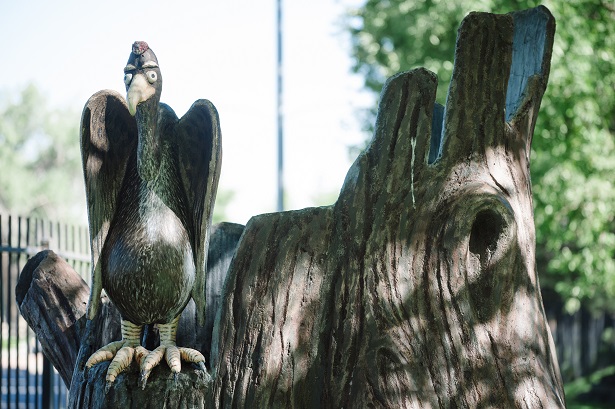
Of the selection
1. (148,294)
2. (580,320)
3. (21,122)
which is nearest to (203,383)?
(148,294)

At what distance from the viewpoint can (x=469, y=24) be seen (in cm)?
332

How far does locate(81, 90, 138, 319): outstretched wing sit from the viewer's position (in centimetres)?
311

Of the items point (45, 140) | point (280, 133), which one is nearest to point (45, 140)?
point (45, 140)

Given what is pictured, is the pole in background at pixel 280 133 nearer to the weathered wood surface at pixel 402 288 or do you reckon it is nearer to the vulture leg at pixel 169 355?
the weathered wood surface at pixel 402 288

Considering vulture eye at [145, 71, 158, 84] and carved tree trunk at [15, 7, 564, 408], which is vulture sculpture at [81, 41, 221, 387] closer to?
vulture eye at [145, 71, 158, 84]

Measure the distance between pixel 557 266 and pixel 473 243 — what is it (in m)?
5.84

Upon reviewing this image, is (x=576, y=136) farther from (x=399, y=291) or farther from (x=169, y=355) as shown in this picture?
(x=169, y=355)

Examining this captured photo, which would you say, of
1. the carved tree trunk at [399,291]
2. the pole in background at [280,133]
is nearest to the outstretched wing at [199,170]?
the carved tree trunk at [399,291]

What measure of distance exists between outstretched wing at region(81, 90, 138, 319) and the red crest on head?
10.0 inches

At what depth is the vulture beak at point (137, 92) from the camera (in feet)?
9.61

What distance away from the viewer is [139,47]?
3012 mm

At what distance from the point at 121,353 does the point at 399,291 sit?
117 cm

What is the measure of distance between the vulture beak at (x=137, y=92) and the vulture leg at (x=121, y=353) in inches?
35.7

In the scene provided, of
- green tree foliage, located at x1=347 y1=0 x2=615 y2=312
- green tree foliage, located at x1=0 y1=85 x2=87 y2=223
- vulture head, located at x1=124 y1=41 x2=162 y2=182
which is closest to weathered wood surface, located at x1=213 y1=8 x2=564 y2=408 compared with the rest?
vulture head, located at x1=124 y1=41 x2=162 y2=182
